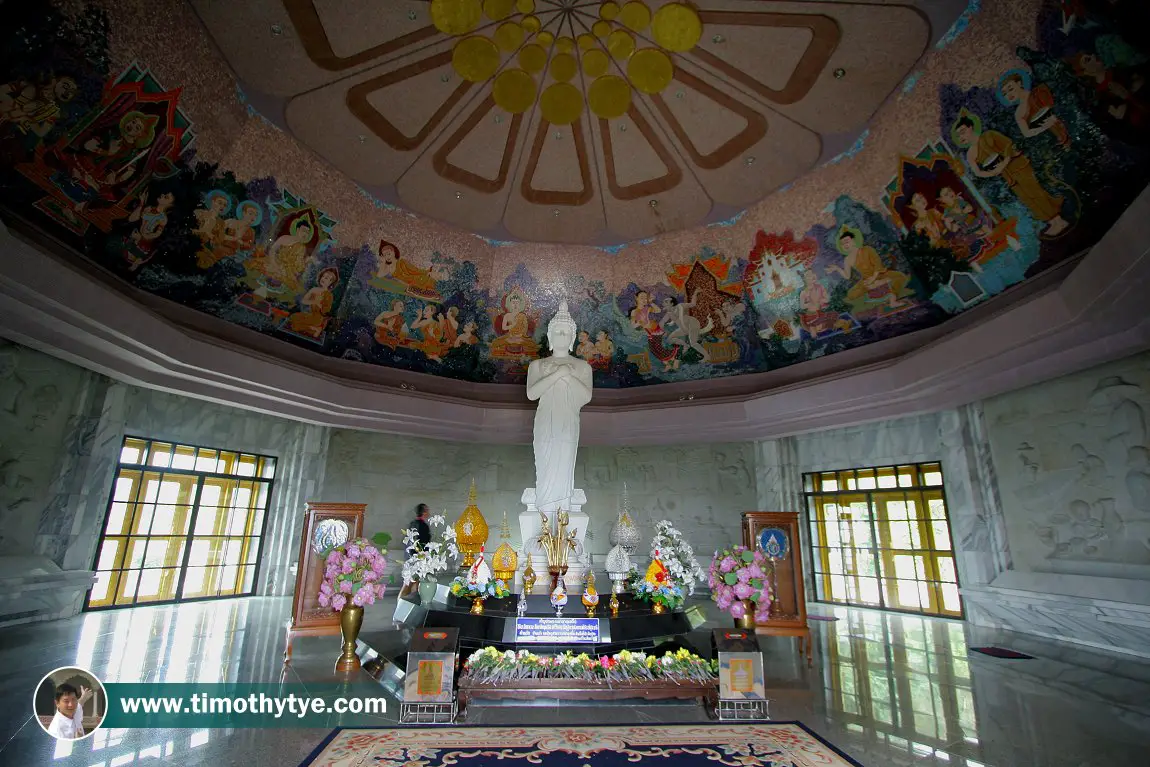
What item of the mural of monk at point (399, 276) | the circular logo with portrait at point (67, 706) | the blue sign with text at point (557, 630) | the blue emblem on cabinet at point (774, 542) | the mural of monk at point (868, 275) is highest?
the mural of monk at point (399, 276)

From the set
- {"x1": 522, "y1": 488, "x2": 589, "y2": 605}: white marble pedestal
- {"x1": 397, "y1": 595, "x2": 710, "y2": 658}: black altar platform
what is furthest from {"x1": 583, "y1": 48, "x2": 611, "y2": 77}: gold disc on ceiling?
{"x1": 397, "y1": 595, "x2": 710, "y2": 658}: black altar platform

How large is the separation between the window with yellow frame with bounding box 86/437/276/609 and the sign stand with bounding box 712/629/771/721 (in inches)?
386

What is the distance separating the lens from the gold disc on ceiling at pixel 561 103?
8359 mm

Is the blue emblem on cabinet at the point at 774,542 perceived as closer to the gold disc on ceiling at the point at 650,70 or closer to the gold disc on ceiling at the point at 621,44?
the gold disc on ceiling at the point at 650,70

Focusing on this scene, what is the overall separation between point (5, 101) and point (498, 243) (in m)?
7.41

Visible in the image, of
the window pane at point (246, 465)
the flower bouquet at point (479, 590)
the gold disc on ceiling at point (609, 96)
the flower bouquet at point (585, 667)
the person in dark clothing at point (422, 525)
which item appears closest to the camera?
the flower bouquet at point (585, 667)

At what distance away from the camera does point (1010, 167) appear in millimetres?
7352

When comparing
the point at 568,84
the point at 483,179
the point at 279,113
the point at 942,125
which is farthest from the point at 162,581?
the point at 942,125

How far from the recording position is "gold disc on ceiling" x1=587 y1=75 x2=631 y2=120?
8336mm

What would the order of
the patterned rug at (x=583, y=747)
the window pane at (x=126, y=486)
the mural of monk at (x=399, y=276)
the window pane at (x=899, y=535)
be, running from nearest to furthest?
the patterned rug at (x=583, y=747), the window pane at (x=126, y=486), the window pane at (x=899, y=535), the mural of monk at (x=399, y=276)

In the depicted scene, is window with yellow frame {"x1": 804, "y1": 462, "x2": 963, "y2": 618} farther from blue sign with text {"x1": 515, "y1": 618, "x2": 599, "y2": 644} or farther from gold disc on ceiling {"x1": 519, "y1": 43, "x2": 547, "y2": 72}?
gold disc on ceiling {"x1": 519, "y1": 43, "x2": 547, "y2": 72}

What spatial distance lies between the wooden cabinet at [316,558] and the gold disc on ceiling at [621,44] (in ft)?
23.7

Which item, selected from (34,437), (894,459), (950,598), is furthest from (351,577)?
(950,598)

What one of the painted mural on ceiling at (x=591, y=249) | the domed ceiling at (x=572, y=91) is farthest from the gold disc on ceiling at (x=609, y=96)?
the painted mural on ceiling at (x=591, y=249)
